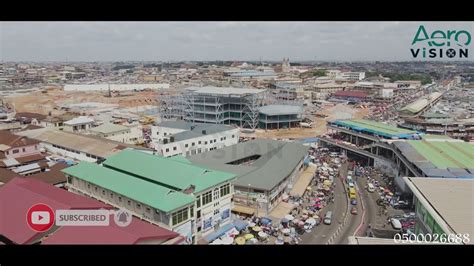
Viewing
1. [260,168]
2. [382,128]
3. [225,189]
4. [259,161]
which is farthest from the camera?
[382,128]

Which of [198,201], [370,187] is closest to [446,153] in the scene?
[370,187]

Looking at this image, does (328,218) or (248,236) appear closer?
(248,236)

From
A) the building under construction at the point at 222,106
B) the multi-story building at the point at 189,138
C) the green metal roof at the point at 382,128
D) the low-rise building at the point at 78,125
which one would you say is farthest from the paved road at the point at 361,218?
the low-rise building at the point at 78,125

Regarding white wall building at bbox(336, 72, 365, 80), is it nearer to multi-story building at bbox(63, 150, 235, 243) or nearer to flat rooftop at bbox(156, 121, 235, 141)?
flat rooftop at bbox(156, 121, 235, 141)

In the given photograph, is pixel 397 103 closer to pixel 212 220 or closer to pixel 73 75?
pixel 212 220

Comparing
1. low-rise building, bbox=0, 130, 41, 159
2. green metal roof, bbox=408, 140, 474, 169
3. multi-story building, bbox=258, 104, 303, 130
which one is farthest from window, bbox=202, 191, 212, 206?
A: multi-story building, bbox=258, 104, 303, 130

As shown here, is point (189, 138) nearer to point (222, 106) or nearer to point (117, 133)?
point (117, 133)

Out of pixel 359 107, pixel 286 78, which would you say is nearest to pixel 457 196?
pixel 359 107

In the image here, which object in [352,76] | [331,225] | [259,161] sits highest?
[352,76]
